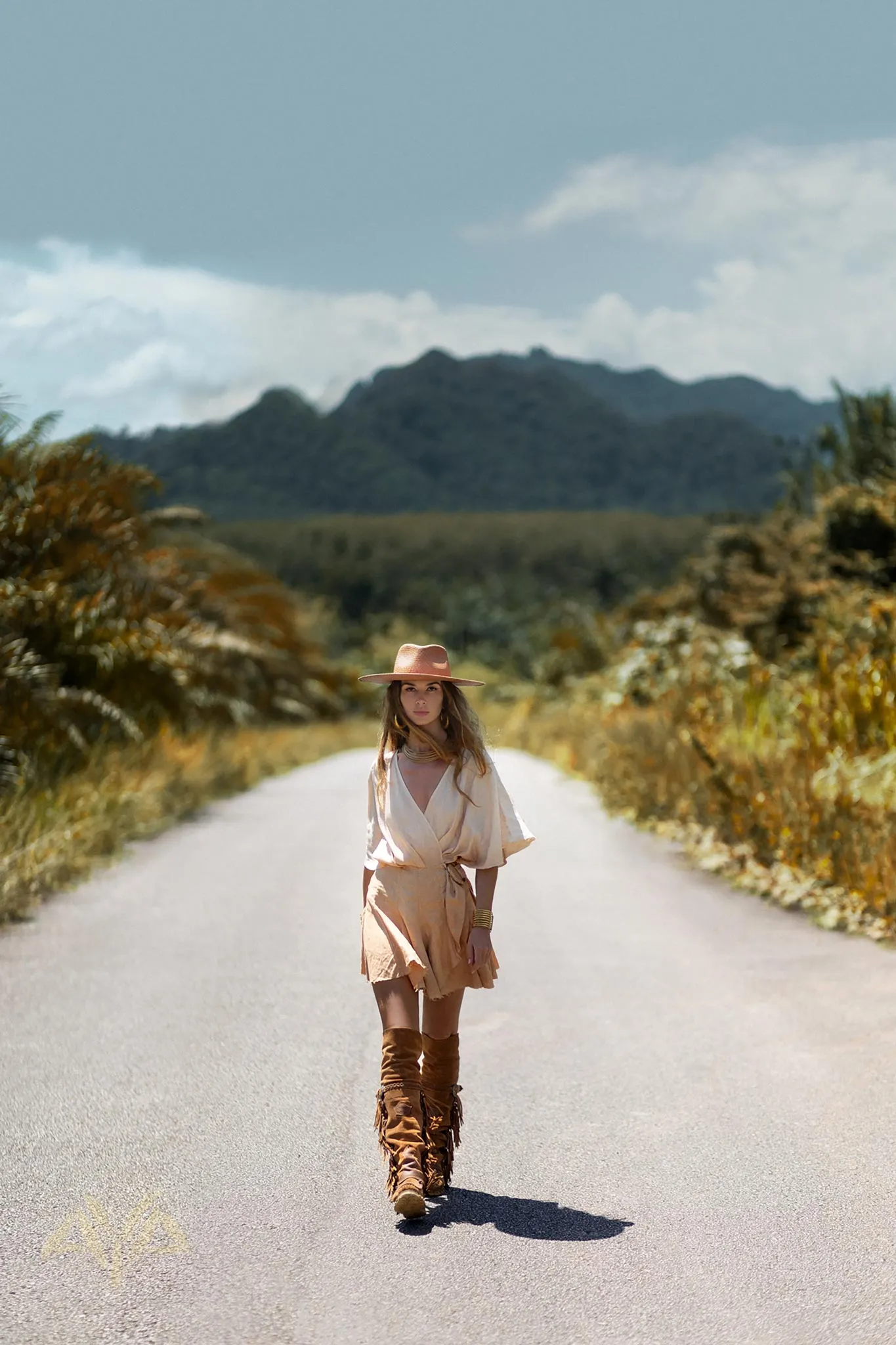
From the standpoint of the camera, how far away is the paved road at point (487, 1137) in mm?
3652

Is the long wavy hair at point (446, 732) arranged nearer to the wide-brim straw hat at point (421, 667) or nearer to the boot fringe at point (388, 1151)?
the wide-brim straw hat at point (421, 667)

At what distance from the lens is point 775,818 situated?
10805 mm

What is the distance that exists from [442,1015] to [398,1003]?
0.22 metres

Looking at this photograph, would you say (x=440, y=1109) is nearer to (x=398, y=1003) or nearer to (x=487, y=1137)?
(x=398, y=1003)

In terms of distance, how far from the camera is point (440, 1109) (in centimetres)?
451

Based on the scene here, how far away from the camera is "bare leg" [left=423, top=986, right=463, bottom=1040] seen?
457 cm

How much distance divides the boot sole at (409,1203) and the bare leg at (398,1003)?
1.57 feet

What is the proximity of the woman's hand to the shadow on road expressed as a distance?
681mm

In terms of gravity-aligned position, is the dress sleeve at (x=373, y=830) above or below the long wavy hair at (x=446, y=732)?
below

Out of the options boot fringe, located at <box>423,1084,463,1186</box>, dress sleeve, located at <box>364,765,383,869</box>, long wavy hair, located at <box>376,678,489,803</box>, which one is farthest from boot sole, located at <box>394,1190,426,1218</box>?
long wavy hair, located at <box>376,678,489,803</box>

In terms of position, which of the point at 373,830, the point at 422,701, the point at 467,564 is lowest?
the point at 373,830

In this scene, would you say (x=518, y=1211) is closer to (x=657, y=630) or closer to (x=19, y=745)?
(x=19, y=745)

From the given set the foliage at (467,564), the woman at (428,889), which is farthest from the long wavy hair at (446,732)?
the foliage at (467,564)

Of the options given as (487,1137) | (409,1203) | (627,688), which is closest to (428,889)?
(409,1203)
